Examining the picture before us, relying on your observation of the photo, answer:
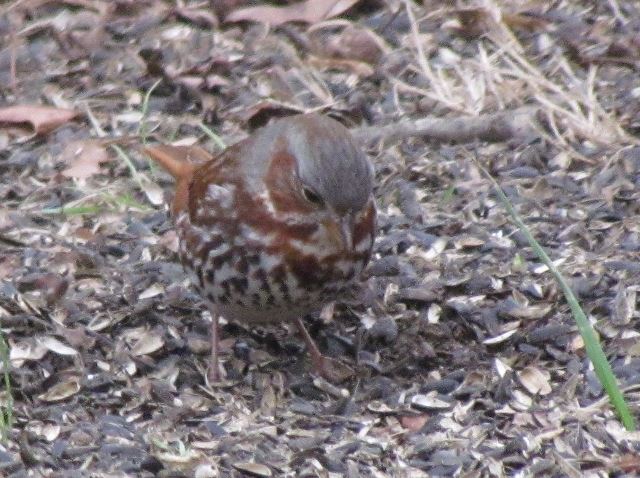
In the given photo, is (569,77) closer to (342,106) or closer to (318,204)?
(342,106)

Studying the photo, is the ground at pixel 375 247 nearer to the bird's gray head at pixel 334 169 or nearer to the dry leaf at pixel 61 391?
the dry leaf at pixel 61 391

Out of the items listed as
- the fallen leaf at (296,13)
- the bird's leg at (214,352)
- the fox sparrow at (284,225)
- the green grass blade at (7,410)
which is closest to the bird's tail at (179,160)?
the fox sparrow at (284,225)

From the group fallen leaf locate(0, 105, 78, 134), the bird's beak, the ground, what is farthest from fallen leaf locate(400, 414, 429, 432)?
fallen leaf locate(0, 105, 78, 134)

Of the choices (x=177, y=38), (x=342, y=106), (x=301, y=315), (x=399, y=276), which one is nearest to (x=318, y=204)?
(x=301, y=315)

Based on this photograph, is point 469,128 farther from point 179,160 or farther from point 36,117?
point 36,117

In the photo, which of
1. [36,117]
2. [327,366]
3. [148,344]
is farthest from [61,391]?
[36,117]

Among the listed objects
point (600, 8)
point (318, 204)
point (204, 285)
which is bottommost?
point (600, 8)
